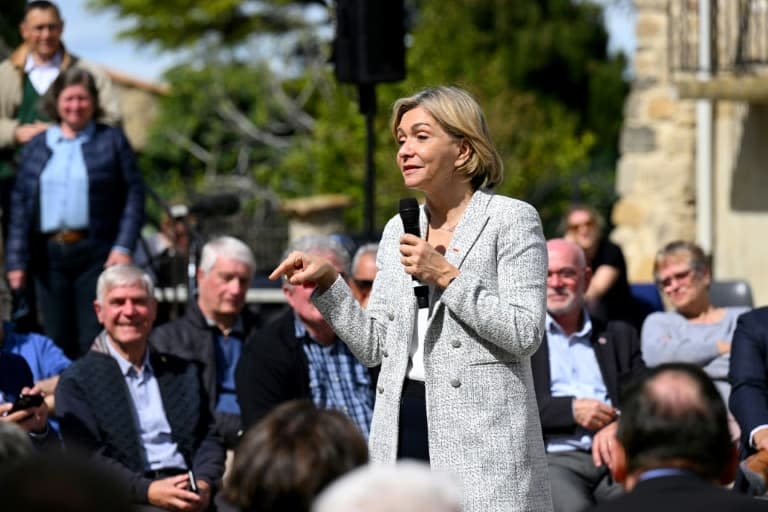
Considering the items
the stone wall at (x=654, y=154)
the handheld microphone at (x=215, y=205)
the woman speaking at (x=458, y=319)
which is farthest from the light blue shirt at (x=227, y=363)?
the stone wall at (x=654, y=154)

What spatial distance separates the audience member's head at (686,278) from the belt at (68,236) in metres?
2.65

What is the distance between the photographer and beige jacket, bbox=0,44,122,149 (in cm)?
752

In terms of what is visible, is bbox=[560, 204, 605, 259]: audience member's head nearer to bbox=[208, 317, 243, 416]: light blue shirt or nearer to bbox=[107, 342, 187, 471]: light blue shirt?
bbox=[208, 317, 243, 416]: light blue shirt

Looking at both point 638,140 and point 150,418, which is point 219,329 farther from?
point 638,140

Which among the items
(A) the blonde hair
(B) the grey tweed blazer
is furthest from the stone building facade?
(B) the grey tweed blazer

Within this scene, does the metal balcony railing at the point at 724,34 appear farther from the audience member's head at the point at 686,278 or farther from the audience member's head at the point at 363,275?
the audience member's head at the point at 363,275

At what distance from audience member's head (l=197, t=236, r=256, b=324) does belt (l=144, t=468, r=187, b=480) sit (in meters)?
0.96

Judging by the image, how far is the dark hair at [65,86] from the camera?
7.01 m

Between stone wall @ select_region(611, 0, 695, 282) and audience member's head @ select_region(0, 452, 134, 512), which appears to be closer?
audience member's head @ select_region(0, 452, 134, 512)

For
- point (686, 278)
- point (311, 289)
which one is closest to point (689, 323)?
point (686, 278)

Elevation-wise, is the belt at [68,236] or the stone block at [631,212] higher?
the belt at [68,236]

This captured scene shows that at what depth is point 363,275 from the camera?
6578 millimetres

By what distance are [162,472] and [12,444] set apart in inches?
106

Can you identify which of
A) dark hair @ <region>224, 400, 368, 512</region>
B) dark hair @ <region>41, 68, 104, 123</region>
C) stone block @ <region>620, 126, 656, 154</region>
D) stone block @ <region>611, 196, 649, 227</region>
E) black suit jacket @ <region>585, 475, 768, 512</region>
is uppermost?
dark hair @ <region>41, 68, 104, 123</region>
